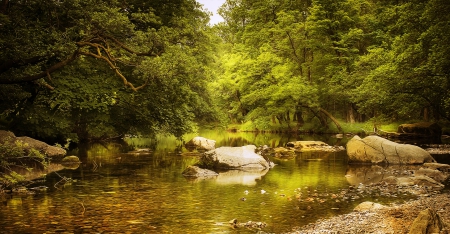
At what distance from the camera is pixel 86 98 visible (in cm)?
2577

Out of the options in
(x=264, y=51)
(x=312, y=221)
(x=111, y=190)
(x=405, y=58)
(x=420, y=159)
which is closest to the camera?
(x=312, y=221)

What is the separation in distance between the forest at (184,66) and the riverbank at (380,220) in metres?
11.6

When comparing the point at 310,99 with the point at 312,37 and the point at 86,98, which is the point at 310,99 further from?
the point at 86,98

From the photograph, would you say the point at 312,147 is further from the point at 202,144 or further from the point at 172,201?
the point at 172,201

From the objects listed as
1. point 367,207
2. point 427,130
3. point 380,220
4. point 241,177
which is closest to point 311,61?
point 427,130

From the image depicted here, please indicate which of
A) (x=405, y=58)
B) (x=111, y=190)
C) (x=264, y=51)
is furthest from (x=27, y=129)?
(x=264, y=51)

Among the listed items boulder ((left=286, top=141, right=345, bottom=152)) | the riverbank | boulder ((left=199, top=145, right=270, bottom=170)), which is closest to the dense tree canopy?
boulder ((left=286, top=141, right=345, bottom=152))

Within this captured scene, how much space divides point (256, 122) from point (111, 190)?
1553 inches

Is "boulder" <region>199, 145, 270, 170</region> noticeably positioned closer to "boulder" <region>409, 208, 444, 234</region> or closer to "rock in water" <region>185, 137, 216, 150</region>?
"rock in water" <region>185, 137, 216, 150</region>

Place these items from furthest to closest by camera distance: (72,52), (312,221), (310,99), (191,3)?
1. (310,99)
2. (191,3)
3. (72,52)
4. (312,221)

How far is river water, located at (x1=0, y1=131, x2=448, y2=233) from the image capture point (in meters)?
11.0

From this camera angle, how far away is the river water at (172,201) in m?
11.0

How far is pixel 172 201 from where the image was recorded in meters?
14.1

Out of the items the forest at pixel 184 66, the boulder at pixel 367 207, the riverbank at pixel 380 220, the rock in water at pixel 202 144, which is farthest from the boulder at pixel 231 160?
the rock in water at pixel 202 144
